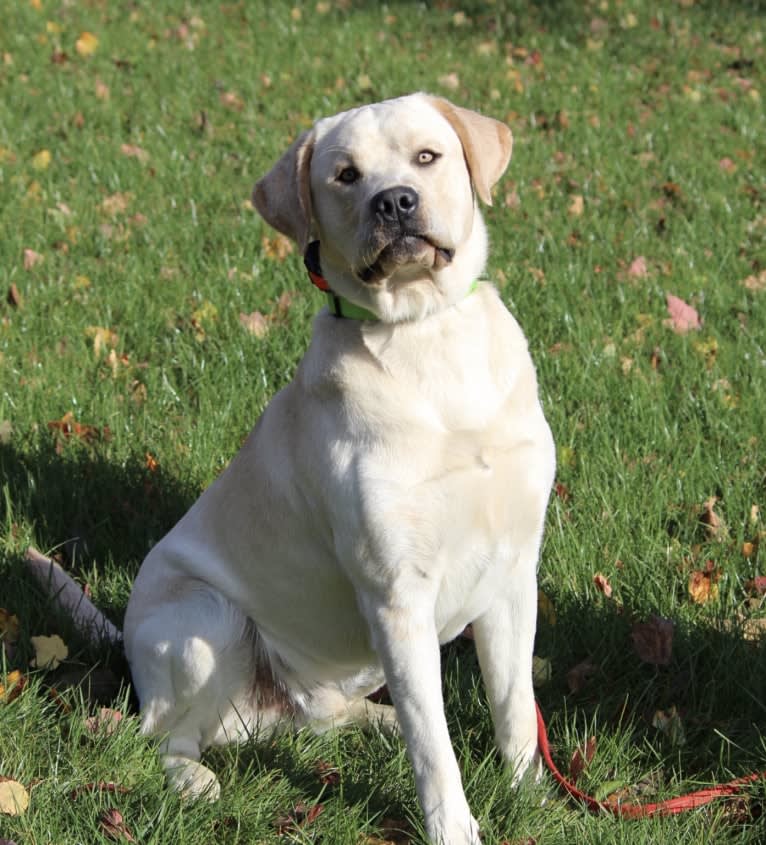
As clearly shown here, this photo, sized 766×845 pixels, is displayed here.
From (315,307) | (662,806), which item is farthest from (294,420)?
(315,307)

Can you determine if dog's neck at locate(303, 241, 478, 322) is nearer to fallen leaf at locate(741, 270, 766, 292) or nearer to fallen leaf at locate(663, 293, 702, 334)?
fallen leaf at locate(663, 293, 702, 334)

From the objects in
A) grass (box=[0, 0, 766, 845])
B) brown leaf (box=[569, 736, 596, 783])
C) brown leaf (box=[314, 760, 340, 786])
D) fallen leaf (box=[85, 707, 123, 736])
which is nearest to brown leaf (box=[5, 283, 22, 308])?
grass (box=[0, 0, 766, 845])

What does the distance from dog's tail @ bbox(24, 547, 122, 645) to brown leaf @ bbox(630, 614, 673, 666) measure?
1.51 m

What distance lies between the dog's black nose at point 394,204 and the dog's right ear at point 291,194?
0.24m

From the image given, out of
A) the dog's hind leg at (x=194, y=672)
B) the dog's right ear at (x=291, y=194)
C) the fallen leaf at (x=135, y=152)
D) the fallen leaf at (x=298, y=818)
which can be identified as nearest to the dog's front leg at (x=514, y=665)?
the fallen leaf at (x=298, y=818)

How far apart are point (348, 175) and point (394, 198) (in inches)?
8.9

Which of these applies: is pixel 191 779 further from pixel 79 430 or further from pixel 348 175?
pixel 79 430

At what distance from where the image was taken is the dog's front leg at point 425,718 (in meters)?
2.55

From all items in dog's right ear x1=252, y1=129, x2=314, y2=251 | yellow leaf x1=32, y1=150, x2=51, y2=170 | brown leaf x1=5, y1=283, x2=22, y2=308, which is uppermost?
dog's right ear x1=252, y1=129, x2=314, y2=251

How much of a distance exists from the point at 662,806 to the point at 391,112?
1.80 m

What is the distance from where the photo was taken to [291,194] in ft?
9.41

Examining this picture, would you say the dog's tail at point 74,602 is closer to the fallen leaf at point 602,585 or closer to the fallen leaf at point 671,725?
the fallen leaf at point 602,585

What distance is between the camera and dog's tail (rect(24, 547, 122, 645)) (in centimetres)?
334

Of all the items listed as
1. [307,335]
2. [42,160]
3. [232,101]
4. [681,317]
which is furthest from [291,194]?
[232,101]
